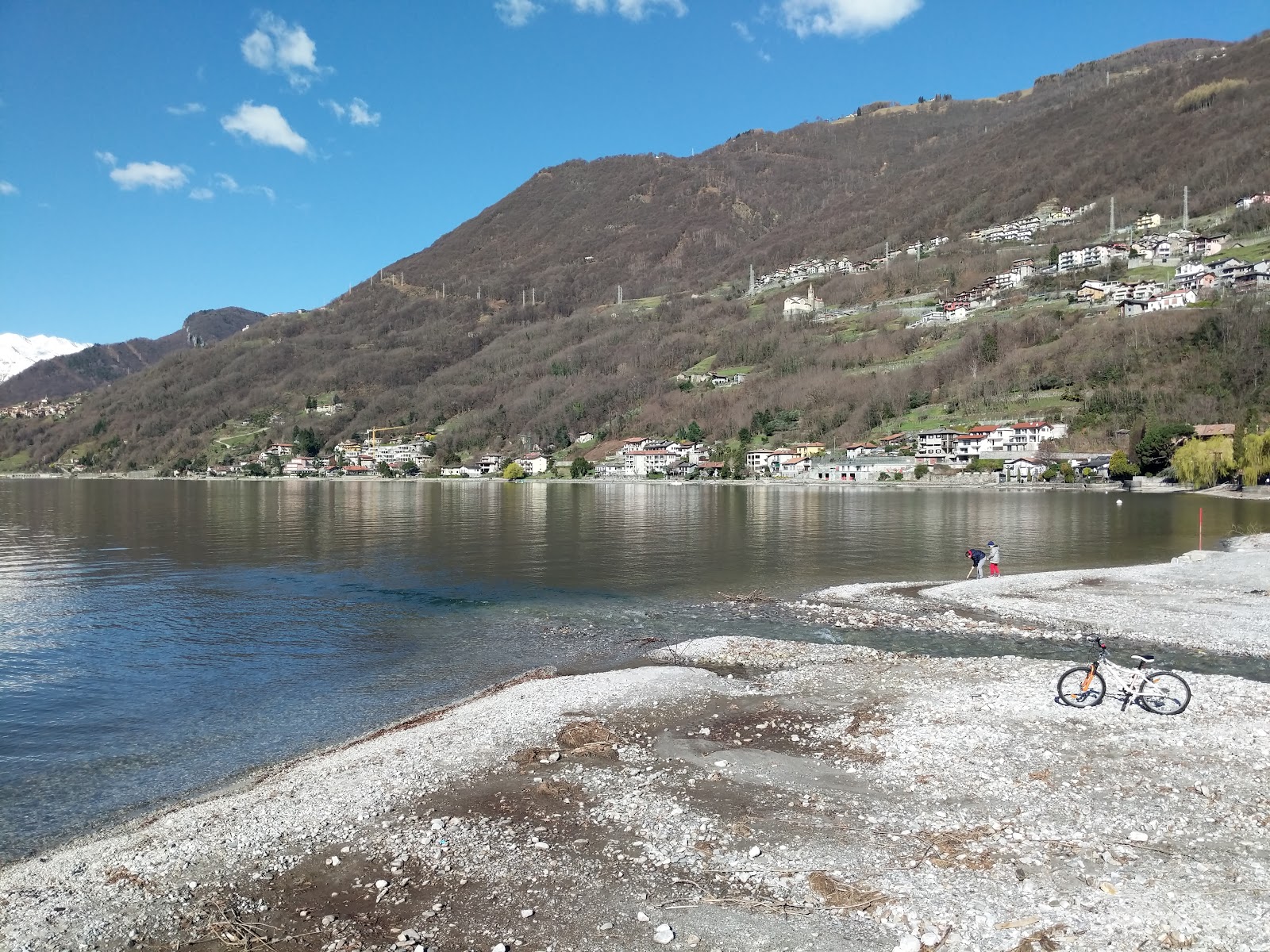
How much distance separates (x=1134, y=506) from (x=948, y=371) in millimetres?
93741

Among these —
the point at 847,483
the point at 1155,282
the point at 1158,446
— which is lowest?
the point at 847,483

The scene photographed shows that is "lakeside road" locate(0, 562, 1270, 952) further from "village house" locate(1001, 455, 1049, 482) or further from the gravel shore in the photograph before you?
"village house" locate(1001, 455, 1049, 482)

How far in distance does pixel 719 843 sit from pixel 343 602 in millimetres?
23871

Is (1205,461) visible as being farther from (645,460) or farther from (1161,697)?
(645,460)

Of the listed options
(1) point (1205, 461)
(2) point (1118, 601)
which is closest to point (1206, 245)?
(1) point (1205, 461)

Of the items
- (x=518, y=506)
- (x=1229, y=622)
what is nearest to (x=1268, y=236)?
(x=518, y=506)

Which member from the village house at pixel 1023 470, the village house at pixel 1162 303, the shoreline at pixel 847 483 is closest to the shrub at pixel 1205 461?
the shoreline at pixel 847 483

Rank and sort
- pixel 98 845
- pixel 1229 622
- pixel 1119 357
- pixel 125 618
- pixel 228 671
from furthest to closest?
pixel 1119 357
pixel 125 618
pixel 1229 622
pixel 228 671
pixel 98 845

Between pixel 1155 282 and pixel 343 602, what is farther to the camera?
pixel 1155 282

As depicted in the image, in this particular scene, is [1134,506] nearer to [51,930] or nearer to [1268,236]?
[51,930]

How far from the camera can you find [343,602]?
96.6ft

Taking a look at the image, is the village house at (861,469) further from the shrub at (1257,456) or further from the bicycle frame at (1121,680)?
the bicycle frame at (1121,680)

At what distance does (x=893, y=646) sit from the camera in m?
20.5

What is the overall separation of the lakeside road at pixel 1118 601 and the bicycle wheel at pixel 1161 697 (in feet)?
24.9
